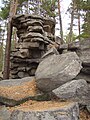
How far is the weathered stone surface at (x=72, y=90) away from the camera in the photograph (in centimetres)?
600

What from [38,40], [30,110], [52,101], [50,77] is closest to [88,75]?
[50,77]

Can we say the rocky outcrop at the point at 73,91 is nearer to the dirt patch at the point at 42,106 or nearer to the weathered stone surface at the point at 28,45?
the dirt patch at the point at 42,106

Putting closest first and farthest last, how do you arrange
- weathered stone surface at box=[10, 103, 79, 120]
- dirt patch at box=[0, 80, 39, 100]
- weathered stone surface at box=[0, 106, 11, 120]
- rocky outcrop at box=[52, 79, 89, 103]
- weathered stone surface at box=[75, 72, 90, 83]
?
weathered stone surface at box=[10, 103, 79, 120], weathered stone surface at box=[0, 106, 11, 120], rocky outcrop at box=[52, 79, 89, 103], dirt patch at box=[0, 80, 39, 100], weathered stone surface at box=[75, 72, 90, 83]

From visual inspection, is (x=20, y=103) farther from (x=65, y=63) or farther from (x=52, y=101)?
(x=65, y=63)

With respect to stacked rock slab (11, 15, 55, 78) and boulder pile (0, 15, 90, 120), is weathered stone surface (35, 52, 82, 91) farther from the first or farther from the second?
stacked rock slab (11, 15, 55, 78)

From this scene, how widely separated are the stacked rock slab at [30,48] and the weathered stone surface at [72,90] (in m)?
6.67

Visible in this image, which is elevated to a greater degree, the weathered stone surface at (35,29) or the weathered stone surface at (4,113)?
the weathered stone surface at (35,29)

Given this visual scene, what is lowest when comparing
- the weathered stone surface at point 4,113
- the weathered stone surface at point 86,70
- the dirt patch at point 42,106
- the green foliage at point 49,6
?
the weathered stone surface at point 4,113

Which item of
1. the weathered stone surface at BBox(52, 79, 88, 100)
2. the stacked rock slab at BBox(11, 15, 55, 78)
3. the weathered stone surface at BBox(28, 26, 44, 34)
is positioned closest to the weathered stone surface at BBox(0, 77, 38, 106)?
the weathered stone surface at BBox(52, 79, 88, 100)

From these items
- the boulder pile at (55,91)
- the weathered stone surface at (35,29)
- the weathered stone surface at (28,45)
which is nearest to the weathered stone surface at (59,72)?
the boulder pile at (55,91)

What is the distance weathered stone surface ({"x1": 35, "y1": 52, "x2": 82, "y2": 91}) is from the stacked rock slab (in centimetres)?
540

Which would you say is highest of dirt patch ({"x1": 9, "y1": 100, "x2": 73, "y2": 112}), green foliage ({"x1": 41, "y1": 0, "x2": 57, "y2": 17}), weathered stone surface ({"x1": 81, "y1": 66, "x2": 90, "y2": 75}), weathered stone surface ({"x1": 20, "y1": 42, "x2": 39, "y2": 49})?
green foliage ({"x1": 41, "y1": 0, "x2": 57, "y2": 17})

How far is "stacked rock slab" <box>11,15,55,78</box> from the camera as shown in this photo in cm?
1306

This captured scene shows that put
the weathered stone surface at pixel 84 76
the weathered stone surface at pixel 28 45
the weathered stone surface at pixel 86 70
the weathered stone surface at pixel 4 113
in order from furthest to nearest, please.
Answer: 1. the weathered stone surface at pixel 28 45
2. the weathered stone surface at pixel 86 70
3. the weathered stone surface at pixel 84 76
4. the weathered stone surface at pixel 4 113
